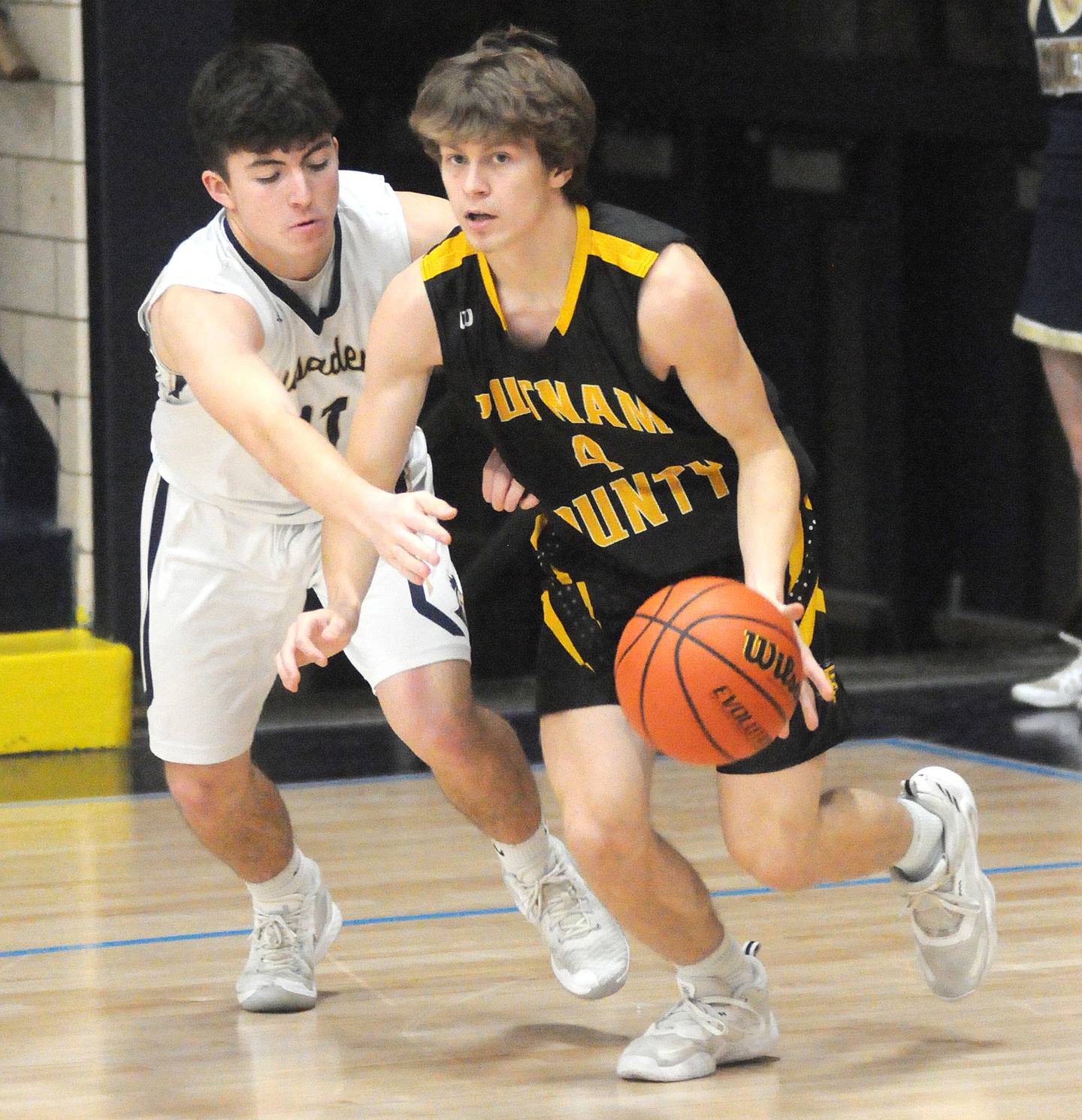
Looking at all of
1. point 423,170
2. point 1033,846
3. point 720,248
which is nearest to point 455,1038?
point 1033,846

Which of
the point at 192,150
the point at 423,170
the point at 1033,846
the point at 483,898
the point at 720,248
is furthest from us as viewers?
the point at 720,248

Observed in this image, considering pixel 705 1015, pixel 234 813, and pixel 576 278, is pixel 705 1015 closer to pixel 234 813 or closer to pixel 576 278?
pixel 234 813

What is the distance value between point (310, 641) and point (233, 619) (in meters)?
0.70

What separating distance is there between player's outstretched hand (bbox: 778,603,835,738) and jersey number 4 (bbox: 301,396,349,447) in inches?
36.0

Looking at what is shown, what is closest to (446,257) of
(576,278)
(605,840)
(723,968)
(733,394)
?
(576,278)

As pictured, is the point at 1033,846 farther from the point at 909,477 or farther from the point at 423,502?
the point at 909,477

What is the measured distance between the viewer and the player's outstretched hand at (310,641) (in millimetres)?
2658

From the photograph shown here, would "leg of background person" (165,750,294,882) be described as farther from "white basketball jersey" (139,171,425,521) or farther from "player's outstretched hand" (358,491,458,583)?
"player's outstretched hand" (358,491,458,583)

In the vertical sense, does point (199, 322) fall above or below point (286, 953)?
above

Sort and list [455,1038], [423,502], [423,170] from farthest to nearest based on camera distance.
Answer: [423,170] → [455,1038] → [423,502]

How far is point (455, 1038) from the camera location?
309 cm

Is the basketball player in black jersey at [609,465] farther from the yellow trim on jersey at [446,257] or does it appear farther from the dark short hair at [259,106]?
the dark short hair at [259,106]

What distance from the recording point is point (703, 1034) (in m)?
2.88

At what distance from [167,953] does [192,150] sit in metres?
2.70
